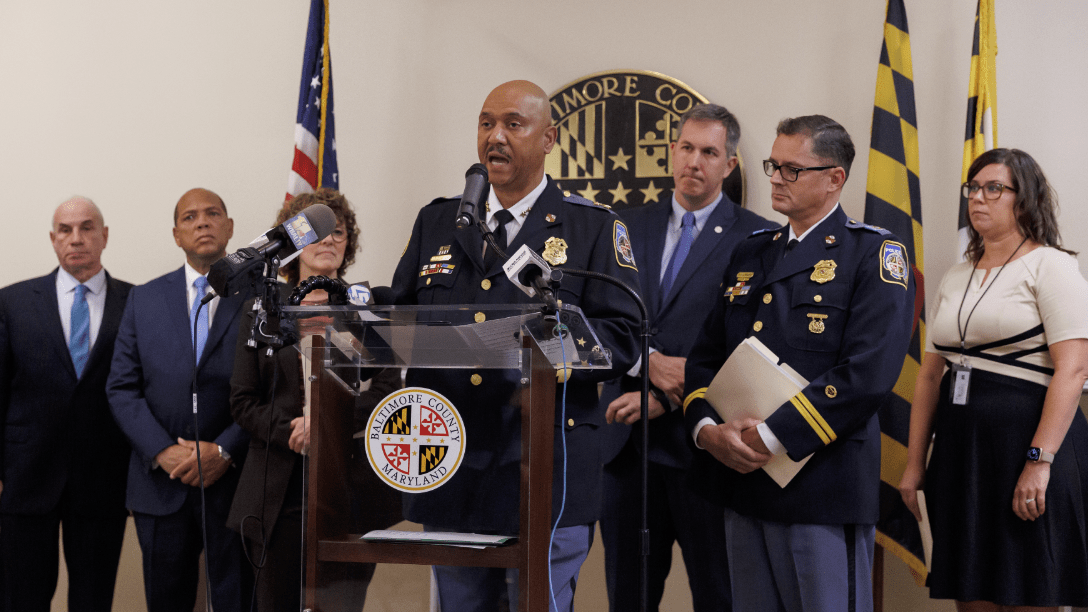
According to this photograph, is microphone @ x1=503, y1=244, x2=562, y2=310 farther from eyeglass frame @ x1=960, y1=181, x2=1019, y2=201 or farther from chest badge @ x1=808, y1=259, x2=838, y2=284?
eyeglass frame @ x1=960, y1=181, x2=1019, y2=201

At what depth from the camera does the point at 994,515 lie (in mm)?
2508

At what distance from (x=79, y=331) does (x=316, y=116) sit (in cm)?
127

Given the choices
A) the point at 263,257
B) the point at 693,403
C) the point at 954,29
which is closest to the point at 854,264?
the point at 693,403

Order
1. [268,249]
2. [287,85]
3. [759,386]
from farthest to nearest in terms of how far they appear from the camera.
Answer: [287,85] < [759,386] < [268,249]

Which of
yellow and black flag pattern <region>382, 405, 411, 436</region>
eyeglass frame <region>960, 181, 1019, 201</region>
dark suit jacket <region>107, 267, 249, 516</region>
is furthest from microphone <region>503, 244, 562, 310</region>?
eyeglass frame <region>960, 181, 1019, 201</region>

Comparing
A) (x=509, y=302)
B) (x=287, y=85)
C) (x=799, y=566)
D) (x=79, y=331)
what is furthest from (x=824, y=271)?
(x=287, y=85)

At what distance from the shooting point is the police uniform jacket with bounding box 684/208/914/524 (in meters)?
2.07

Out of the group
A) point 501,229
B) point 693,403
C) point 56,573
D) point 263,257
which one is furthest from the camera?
point 56,573

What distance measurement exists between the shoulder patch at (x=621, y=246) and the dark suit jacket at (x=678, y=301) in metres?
0.55

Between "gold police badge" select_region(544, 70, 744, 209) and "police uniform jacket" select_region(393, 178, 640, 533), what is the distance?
1.53 meters

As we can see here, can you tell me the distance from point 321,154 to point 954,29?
252cm

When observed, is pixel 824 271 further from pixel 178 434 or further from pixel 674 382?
pixel 178 434

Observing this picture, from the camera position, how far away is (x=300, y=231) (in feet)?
5.02

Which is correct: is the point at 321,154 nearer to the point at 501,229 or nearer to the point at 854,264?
the point at 501,229
